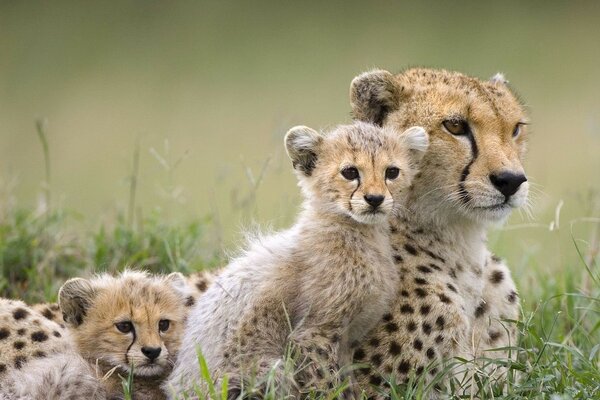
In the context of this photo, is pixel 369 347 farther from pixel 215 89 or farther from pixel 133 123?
pixel 215 89

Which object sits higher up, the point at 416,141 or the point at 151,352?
the point at 416,141

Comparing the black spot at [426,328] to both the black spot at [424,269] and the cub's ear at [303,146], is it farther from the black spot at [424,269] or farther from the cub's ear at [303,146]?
the cub's ear at [303,146]

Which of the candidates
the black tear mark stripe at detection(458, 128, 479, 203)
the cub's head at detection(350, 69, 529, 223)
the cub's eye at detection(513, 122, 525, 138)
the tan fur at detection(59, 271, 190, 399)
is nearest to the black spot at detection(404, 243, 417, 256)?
Answer: the cub's head at detection(350, 69, 529, 223)

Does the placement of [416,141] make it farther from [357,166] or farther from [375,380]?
[375,380]

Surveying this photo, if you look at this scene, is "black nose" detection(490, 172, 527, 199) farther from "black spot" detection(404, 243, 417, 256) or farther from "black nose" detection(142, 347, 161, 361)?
"black nose" detection(142, 347, 161, 361)

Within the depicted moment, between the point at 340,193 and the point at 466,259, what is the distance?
701 millimetres

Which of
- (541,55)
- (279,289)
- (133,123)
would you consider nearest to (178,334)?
(279,289)

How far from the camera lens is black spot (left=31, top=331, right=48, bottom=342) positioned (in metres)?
4.84

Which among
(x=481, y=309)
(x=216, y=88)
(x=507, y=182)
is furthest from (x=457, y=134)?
(x=216, y=88)

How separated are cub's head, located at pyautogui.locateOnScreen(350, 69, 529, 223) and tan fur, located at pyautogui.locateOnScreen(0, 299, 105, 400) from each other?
4.49 feet

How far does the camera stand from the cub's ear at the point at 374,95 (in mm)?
4855

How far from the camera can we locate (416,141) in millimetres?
4590

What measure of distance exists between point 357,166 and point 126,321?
1034 millimetres

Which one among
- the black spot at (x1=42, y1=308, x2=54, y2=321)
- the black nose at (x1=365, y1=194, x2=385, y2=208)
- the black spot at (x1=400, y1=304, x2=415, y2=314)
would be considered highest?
the black nose at (x1=365, y1=194, x2=385, y2=208)
